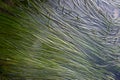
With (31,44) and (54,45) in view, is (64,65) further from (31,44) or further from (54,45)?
(31,44)

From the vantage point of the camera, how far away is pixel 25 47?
1.38 meters

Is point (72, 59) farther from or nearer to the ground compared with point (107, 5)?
nearer to the ground

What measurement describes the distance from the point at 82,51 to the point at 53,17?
1.00 ft

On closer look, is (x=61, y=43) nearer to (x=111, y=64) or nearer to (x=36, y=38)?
(x=36, y=38)

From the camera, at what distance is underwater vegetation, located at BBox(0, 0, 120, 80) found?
4.46 ft

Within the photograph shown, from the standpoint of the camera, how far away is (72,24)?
5.08 feet

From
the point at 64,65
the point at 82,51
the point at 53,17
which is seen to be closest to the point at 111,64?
the point at 82,51

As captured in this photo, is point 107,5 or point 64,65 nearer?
point 64,65

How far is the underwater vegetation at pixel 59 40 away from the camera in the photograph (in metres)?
1.36

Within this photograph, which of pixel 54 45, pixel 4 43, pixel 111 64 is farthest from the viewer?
pixel 111 64

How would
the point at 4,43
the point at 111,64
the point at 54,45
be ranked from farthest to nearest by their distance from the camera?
the point at 111,64
the point at 54,45
the point at 4,43

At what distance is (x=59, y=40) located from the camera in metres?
1.49

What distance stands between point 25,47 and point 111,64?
639mm

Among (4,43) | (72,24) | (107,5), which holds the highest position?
(107,5)
